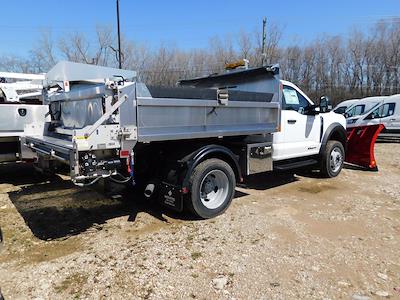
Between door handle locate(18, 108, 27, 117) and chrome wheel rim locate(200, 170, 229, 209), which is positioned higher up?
door handle locate(18, 108, 27, 117)

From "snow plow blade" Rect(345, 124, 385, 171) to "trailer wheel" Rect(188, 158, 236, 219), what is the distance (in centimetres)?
527

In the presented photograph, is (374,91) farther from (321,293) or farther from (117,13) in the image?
(321,293)

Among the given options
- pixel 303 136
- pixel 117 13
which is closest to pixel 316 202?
pixel 303 136

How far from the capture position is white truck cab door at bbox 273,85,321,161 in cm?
688

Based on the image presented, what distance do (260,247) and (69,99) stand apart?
3.42 meters

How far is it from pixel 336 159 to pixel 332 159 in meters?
0.17

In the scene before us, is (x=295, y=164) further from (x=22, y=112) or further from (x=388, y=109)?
(x=388, y=109)

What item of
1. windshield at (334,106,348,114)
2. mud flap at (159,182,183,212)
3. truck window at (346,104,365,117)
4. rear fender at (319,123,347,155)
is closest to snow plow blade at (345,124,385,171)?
rear fender at (319,123,347,155)

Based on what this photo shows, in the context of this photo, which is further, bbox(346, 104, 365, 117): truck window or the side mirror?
bbox(346, 104, 365, 117): truck window

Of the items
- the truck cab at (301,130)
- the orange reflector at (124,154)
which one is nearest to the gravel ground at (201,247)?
the truck cab at (301,130)

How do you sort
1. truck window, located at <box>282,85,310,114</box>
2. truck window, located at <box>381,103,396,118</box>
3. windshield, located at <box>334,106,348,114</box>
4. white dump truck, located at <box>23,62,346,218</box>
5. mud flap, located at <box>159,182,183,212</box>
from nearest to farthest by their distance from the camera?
white dump truck, located at <box>23,62,346,218</box> < mud flap, located at <box>159,182,183,212</box> < truck window, located at <box>282,85,310,114</box> < truck window, located at <box>381,103,396,118</box> < windshield, located at <box>334,106,348,114</box>

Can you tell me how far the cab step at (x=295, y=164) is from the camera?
22.6ft

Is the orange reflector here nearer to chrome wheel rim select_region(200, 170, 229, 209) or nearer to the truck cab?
chrome wheel rim select_region(200, 170, 229, 209)

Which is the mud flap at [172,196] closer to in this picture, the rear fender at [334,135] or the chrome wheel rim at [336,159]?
the rear fender at [334,135]
